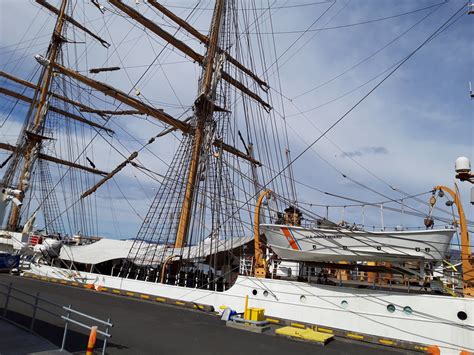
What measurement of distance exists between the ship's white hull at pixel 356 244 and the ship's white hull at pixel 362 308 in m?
0.95

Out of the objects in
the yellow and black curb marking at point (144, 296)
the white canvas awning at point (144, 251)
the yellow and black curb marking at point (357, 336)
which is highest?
the white canvas awning at point (144, 251)

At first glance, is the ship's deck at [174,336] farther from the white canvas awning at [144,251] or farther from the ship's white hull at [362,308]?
the white canvas awning at [144,251]

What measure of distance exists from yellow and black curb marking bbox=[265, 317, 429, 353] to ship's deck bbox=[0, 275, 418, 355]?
0.25m

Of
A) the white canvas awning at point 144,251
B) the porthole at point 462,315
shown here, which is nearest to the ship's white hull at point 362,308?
the porthole at point 462,315

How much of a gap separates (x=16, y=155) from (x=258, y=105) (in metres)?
18.9

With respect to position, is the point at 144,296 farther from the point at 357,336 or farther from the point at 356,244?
the point at 356,244

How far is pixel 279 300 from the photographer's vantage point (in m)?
10.5

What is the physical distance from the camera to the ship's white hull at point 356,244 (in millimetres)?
8703

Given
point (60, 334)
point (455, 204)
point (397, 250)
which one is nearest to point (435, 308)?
point (397, 250)

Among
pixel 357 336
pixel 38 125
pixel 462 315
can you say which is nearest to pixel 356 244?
pixel 357 336

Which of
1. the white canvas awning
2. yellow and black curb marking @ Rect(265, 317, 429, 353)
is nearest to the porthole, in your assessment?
yellow and black curb marking @ Rect(265, 317, 429, 353)

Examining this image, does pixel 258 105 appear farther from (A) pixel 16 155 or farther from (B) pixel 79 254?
(A) pixel 16 155

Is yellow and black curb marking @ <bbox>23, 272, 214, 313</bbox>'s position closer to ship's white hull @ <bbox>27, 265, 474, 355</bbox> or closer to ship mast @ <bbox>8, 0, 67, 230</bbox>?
ship's white hull @ <bbox>27, 265, 474, 355</bbox>

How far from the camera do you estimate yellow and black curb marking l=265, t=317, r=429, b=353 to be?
807cm
